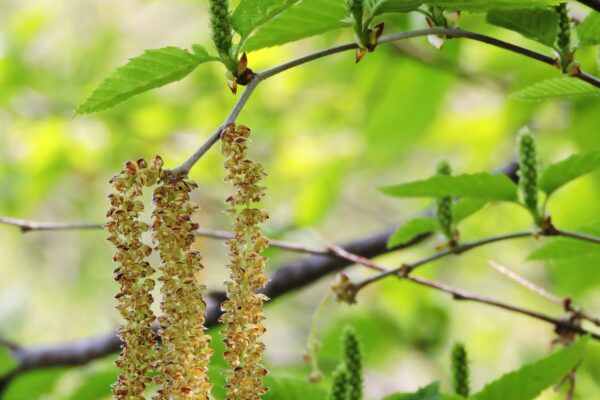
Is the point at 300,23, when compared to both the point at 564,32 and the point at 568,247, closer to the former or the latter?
the point at 564,32

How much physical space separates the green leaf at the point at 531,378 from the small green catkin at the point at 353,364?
10cm

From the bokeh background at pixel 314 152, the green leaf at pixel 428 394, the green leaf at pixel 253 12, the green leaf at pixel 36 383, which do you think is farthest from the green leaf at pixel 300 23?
the green leaf at pixel 36 383

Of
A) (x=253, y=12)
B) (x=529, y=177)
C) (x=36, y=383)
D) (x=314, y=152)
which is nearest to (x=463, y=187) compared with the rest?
(x=529, y=177)

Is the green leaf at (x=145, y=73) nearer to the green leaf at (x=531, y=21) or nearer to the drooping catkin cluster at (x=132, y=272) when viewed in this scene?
the drooping catkin cluster at (x=132, y=272)

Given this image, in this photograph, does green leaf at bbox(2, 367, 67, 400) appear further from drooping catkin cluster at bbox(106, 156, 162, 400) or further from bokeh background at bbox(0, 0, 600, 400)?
drooping catkin cluster at bbox(106, 156, 162, 400)

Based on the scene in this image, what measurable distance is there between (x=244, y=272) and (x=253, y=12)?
0.55ft

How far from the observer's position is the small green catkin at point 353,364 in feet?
2.33

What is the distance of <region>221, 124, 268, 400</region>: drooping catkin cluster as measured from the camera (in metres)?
0.50

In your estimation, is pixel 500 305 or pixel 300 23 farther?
pixel 500 305

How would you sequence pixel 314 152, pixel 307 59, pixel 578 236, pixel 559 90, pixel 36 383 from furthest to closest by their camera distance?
1. pixel 314 152
2. pixel 36 383
3. pixel 578 236
4. pixel 559 90
5. pixel 307 59

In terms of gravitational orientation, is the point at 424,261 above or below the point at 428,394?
above

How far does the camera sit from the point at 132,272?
509 millimetres

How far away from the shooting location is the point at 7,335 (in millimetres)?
1762

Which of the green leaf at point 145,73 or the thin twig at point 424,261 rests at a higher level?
the thin twig at point 424,261
